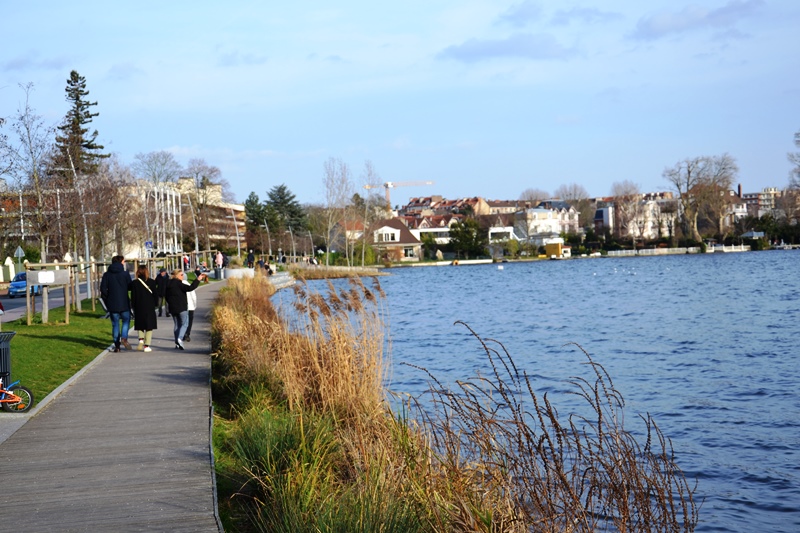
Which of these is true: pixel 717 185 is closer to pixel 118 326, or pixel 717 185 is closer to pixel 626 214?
pixel 626 214

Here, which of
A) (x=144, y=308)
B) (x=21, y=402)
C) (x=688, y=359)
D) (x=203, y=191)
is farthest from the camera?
(x=203, y=191)

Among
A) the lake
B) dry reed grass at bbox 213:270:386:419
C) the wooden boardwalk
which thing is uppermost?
dry reed grass at bbox 213:270:386:419

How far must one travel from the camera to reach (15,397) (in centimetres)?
1172

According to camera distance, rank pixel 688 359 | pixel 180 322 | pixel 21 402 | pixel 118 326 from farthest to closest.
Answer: pixel 688 359 < pixel 180 322 < pixel 118 326 < pixel 21 402

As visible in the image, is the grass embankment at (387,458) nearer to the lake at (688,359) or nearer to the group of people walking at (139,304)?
the lake at (688,359)

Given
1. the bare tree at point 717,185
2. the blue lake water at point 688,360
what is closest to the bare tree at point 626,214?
the bare tree at point 717,185

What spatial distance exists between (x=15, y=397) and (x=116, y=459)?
10.3 feet

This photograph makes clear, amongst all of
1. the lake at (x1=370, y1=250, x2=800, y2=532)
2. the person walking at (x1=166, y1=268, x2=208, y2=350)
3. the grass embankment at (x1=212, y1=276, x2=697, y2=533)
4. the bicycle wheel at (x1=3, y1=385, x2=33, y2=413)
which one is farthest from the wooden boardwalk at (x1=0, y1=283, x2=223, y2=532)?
the lake at (x1=370, y1=250, x2=800, y2=532)

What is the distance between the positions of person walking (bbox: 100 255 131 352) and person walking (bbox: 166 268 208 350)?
876 mm

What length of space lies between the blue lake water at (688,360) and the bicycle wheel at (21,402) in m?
6.90

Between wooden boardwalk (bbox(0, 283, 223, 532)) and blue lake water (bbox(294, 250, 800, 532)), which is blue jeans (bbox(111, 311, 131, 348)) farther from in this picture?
blue lake water (bbox(294, 250, 800, 532))

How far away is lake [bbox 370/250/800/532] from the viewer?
12.0m

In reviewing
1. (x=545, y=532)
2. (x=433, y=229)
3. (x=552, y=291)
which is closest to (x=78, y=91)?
(x=552, y=291)

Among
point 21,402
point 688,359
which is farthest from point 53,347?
point 688,359
